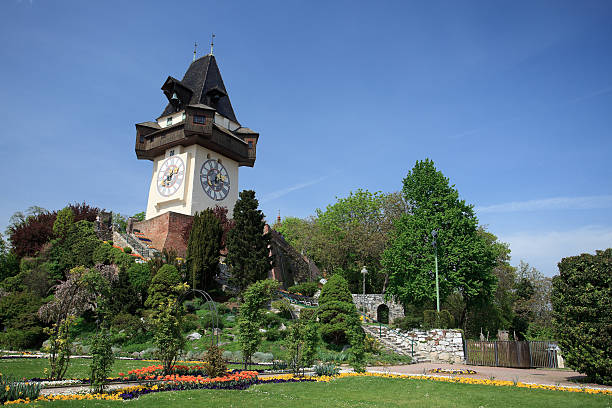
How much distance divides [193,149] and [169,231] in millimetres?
7971

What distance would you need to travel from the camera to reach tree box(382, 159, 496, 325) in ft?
80.0

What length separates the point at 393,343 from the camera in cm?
2005

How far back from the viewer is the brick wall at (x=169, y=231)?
95.4 feet

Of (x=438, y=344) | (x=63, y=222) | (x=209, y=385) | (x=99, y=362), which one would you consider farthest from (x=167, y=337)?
(x=63, y=222)

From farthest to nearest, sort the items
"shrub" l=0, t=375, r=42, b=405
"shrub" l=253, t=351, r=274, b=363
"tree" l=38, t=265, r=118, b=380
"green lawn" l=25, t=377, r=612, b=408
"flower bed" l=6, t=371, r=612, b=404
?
"shrub" l=253, t=351, r=274, b=363 < "tree" l=38, t=265, r=118, b=380 < "flower bed" l=6, t=371, r=612, b=404 < "green lawn" l=25, t=377, r=612, b=408 < "shrub" l=0, t=375, r=42, b=405

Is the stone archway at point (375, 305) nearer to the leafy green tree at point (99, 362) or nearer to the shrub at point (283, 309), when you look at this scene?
the shrub at point (283, 309)

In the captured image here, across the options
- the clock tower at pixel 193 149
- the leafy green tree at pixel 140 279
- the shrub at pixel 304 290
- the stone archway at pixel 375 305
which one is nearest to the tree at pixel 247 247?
A: the leafy green tree at pixel 140 279

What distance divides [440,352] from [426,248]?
7710 mm

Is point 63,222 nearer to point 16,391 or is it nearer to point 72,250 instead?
point 72,250

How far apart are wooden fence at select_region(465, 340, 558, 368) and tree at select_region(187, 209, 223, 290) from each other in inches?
600

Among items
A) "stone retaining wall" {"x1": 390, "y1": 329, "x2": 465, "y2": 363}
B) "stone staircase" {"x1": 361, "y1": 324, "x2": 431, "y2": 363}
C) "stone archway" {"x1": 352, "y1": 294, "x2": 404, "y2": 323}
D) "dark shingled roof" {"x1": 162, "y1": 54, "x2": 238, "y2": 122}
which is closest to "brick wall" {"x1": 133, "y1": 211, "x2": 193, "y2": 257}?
"dark shingled roof" {"x1": 162, "y1": 54, "x2": 238, "y2": 122}

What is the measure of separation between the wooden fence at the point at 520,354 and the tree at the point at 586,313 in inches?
193

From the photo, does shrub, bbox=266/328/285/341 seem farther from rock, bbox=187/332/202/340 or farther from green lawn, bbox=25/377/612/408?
green lawn, bbox=25/377/612/408

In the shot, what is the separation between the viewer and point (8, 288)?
79.4 feet
